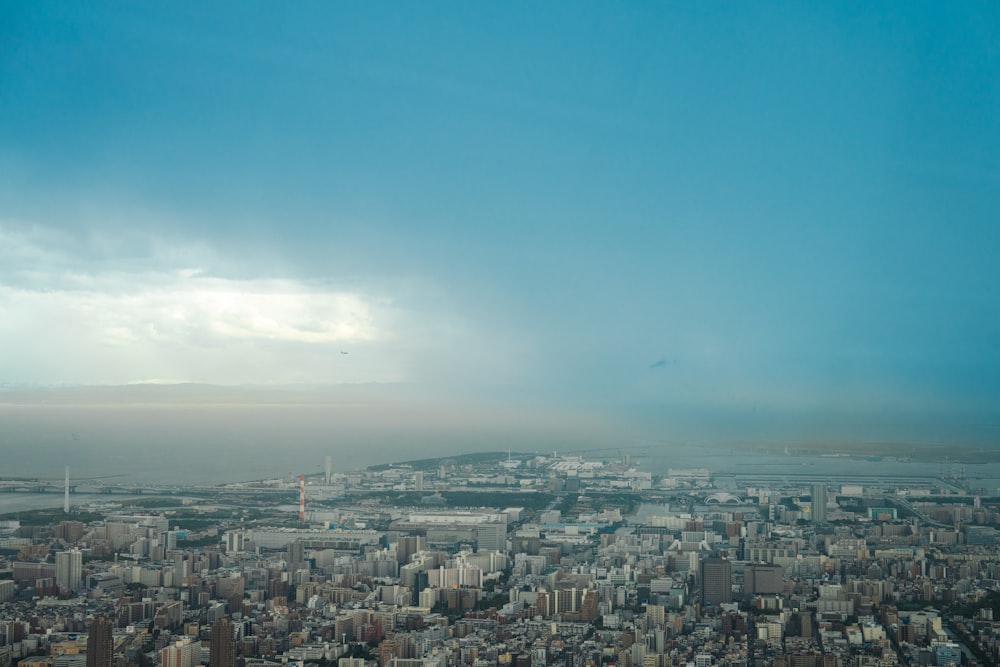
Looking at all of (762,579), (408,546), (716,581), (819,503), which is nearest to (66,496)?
(408,546)

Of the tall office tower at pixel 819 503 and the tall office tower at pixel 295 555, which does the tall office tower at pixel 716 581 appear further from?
the tall office tower at pixel 295 555

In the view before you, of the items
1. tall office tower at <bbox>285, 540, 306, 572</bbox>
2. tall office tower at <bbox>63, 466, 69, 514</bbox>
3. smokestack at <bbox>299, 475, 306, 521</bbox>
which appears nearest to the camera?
tall office tower at <bbox>285, 540, 306, 572</bbox>

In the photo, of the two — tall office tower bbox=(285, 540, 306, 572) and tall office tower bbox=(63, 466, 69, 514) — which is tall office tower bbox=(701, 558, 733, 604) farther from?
tall office tower bbox=(63, 466, 69, 514)

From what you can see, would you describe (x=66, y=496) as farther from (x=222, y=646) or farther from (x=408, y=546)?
(x=222, y=646)

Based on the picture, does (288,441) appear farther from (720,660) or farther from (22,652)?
(720,660)

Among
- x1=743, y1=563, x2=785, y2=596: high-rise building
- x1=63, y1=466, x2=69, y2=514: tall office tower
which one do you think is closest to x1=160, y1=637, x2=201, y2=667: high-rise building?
x1=743, y1=563, x2=785, y2=596: high-rise building

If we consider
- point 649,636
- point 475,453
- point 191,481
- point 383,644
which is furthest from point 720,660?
point 191,481

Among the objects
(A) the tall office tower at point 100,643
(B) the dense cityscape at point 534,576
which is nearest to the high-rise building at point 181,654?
(B) the dense cityscape at point 534,576
